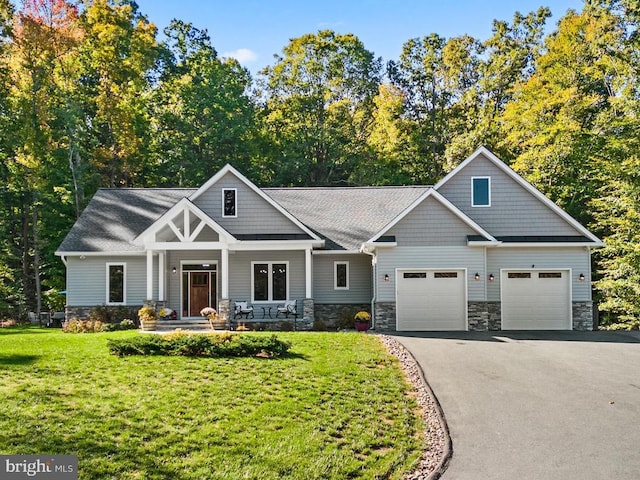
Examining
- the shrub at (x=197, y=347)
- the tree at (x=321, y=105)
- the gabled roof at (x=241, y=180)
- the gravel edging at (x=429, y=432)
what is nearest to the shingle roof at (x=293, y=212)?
the gabled roof at (x=241, y=180)

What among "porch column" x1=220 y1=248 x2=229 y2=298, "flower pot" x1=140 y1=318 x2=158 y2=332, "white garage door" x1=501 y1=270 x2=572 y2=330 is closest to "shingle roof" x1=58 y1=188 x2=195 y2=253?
"flower pot" x1=140 y1=318 x2=158 y2=332

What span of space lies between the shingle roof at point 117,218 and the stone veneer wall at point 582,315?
15263 millimetres

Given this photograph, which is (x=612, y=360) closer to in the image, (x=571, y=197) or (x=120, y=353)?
(x=120, y=353)

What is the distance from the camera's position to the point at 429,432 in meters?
8.41

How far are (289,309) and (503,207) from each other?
843cm

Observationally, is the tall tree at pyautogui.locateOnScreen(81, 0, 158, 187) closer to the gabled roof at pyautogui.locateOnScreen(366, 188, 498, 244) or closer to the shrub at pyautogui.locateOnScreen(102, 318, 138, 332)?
the shrub at pyautogui.locateOnScreen(102, 318, 138, 332)

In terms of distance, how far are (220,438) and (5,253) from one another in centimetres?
2550

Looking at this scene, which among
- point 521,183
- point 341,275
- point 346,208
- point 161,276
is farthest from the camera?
point 346,208

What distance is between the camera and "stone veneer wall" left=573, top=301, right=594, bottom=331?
19438mm

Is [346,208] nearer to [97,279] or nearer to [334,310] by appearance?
[334,310]

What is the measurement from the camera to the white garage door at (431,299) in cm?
1892

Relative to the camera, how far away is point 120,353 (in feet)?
40.9

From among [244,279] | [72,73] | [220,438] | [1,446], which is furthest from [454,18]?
[72,73]

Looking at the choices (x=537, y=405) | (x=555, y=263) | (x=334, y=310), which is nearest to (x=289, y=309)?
(x=334, y=310)
